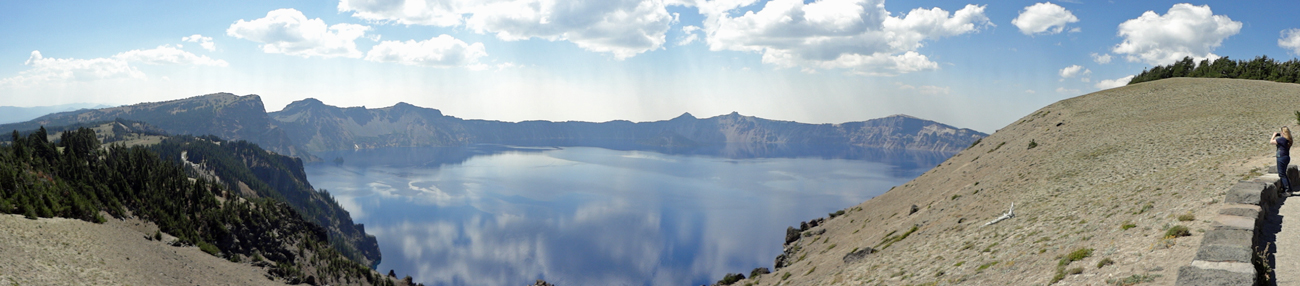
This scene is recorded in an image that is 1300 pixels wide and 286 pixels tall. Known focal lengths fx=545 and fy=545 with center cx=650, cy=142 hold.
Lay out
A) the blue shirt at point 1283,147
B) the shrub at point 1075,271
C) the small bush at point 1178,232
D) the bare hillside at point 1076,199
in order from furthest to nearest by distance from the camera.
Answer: the blue shirt at point 1283,147, the bare hillside at point 1076,199, the small bush at point 1178,232, the shrub at point 1075,271

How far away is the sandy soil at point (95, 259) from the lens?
3769 cm

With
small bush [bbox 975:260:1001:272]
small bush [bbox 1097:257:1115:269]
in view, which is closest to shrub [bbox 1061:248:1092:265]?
small bush [bbox 1097:257:1115:269]

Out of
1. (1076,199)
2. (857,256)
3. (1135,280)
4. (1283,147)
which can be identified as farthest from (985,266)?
(857,256)

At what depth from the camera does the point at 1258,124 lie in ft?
126

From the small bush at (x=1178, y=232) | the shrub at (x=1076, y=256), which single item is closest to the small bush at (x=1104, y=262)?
the shrub at (x=1076, y=256)

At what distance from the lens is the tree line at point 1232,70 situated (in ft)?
270

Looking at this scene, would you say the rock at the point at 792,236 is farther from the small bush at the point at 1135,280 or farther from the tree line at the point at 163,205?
the tree line at the point at 163,205

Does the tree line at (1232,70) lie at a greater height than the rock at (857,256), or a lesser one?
greater

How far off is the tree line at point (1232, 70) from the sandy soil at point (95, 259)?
13734cm

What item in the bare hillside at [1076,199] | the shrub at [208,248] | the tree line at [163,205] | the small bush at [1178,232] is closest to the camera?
the small bush at [1178,232]

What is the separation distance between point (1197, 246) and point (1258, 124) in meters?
38.0

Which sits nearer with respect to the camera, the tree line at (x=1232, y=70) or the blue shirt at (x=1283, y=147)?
the blue shirt at (x=1283, y=147)

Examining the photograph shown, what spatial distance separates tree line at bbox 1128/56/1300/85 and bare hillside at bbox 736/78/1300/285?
30229 millimetres

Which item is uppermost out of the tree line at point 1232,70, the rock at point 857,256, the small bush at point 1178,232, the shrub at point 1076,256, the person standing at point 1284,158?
the tree line at point 1232,70
